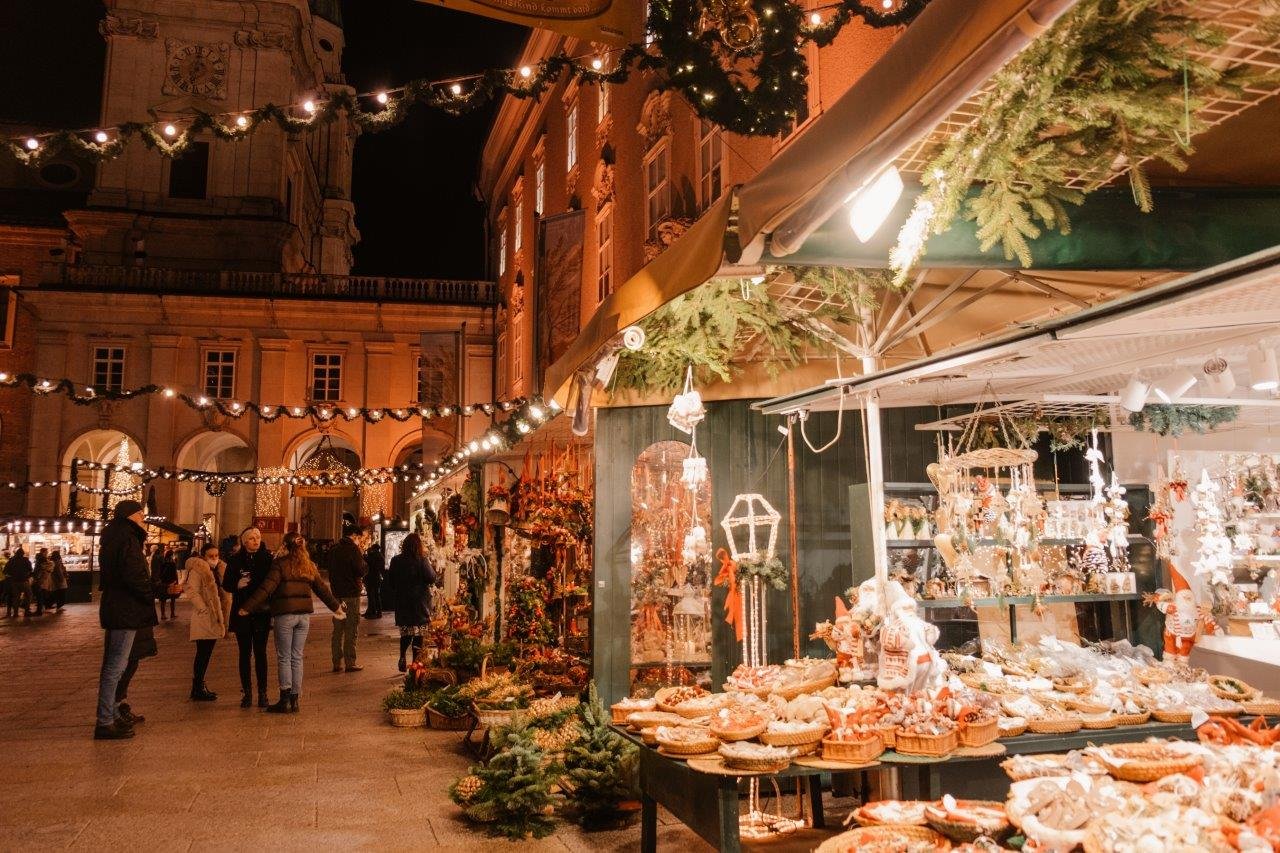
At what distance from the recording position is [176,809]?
21.1 ft

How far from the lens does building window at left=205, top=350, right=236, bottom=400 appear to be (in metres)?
31.0

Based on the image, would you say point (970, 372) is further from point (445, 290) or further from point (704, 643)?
point (445, 290)

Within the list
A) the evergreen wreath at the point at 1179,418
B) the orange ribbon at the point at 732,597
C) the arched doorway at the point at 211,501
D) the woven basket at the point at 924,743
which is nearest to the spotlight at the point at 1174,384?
the evergreen wreath at the point at 1179,418

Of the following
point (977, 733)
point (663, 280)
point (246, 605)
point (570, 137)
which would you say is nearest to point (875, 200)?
point (663, 280)

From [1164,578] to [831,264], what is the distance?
5038 millimetres

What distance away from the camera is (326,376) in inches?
1262

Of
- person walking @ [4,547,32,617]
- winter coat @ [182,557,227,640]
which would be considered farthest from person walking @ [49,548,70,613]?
winter coat @ [182,557,227,640]

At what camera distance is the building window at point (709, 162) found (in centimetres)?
1155

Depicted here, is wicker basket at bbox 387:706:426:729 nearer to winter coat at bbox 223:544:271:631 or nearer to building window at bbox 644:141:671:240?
winter coat at bbox 223:544:271:631

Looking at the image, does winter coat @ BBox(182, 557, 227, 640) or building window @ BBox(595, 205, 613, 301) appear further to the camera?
building window @ BBox(595, 205, 613, 301)

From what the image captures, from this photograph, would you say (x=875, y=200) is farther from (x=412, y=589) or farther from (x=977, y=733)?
(x=412, y=589)

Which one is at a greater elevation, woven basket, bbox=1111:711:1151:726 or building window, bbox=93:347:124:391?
building window, bbox=93:347:124:391

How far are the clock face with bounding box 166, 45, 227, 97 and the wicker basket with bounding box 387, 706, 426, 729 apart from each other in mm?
31719

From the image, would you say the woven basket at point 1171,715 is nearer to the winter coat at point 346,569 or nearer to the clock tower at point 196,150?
the winter coat at point 346,569
